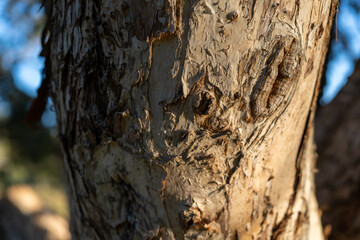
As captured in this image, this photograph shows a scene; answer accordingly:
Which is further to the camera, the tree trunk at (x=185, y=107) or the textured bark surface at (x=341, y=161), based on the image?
the textured bark surface at (x=341, y=161)

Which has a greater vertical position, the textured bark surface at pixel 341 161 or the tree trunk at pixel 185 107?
the textured bark surface at pixel 341 161

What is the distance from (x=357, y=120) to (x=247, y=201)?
138 cm

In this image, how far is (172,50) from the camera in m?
0.75

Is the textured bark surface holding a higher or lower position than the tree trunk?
higher

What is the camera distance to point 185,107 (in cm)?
76

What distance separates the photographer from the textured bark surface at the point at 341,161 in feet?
5.98

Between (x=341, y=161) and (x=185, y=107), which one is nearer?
(x=185, y=107)

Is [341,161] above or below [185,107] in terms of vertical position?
above

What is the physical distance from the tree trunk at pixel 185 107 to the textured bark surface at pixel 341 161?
3.60 ft

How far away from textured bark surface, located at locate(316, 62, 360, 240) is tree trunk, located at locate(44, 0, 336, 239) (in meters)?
1.10

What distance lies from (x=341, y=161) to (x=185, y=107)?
151 cm

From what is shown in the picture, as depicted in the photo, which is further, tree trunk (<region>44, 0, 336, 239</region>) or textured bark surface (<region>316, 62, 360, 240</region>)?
textured bark surface (<region>316, 62, 360, 240</region>)

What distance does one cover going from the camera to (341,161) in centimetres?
192

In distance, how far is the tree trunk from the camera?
740 mm
